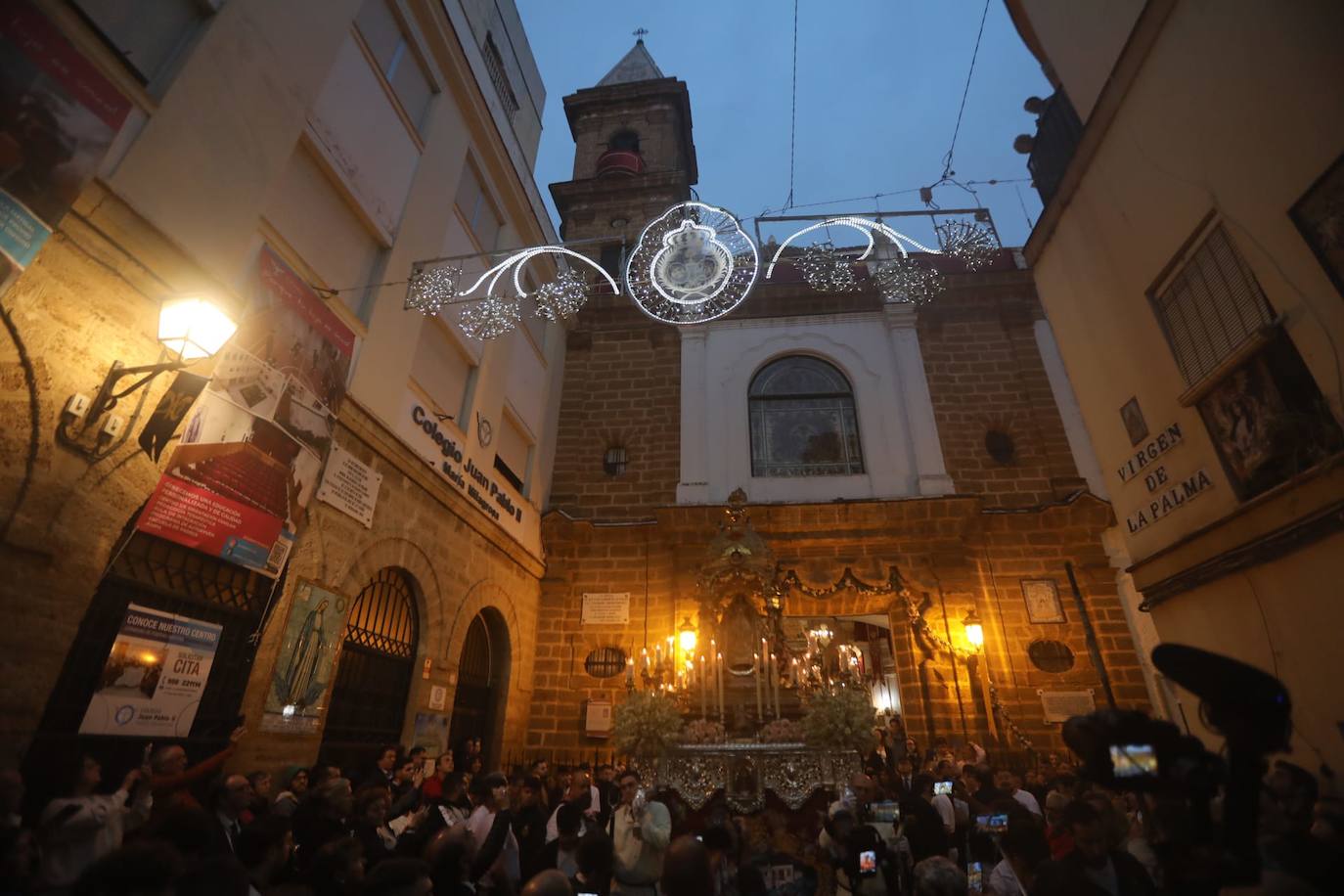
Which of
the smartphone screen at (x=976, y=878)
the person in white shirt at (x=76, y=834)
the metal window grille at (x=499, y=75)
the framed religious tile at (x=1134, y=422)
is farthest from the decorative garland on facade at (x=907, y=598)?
the metal window grille at (x=499, y=75)

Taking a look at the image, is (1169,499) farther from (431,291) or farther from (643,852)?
(431,291)

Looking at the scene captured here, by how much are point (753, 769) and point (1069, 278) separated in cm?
696

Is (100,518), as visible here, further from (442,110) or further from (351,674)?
(442,110)

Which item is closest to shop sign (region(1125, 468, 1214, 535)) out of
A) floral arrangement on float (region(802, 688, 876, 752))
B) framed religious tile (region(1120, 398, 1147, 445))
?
framed religious tile (region(1120, 398, 1147, 445))

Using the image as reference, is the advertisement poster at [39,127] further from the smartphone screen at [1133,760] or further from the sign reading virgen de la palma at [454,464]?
the smartphone screen at [1133,760]

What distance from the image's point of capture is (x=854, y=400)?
471 inches

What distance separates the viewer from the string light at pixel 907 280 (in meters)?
6.49

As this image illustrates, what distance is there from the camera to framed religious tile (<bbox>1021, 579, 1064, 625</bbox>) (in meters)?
9.68

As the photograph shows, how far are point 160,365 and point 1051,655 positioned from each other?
11.0 metres

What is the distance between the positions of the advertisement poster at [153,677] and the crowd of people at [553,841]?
297mm

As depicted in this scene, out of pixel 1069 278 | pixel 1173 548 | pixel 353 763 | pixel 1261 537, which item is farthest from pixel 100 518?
pixel 1069 278

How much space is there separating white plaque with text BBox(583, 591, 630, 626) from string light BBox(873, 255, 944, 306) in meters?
6.38

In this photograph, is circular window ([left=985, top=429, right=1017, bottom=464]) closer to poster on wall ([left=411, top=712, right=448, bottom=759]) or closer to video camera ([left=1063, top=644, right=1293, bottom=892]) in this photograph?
poster on wall ([left=411, top=712, right=448, bottom=759])

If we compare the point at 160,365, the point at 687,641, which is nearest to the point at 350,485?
the point at 160,365
